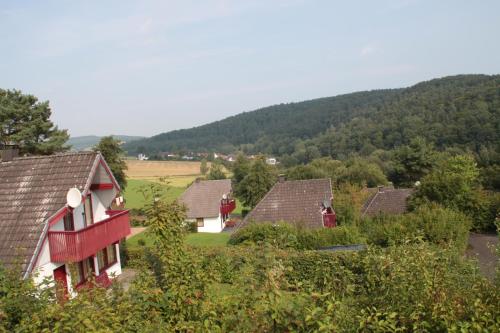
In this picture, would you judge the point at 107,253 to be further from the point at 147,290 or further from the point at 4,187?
the point at 147,290

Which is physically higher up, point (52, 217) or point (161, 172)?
point (52, 217)

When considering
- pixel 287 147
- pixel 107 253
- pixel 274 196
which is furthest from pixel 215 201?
pixel 287 147

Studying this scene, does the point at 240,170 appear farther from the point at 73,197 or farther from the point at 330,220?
the point at 73,197

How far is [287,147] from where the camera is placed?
464 feet

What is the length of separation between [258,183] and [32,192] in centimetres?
3188

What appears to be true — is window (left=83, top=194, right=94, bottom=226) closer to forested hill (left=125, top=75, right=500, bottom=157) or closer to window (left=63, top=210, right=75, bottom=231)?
window (left=63, top=210, right=75, bottom=231)

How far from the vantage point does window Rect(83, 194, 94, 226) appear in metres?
15.4

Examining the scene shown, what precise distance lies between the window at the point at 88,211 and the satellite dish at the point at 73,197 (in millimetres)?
3141

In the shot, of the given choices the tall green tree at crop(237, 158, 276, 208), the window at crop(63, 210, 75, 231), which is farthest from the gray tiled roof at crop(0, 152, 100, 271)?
the tall green tree at crop(237, 158, 276, 208)

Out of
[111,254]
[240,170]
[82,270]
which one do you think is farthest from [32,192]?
[240,170]

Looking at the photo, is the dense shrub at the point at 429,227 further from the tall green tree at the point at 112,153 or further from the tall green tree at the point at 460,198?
the tall green tree at the point at 112,153

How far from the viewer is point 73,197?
485 inches

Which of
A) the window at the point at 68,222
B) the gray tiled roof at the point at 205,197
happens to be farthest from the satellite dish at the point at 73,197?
the gray tiled roof at the point at 205,197

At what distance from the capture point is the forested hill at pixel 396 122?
2606 inches
